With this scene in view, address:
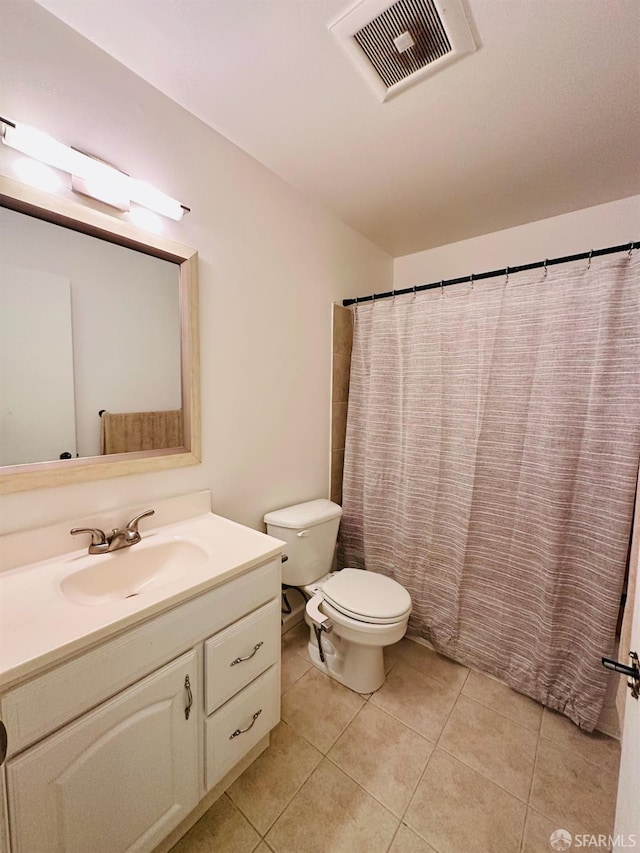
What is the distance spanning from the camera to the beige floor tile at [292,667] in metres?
1.55

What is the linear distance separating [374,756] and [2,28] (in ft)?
8.30

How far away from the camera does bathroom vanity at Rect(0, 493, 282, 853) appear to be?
0.66 m

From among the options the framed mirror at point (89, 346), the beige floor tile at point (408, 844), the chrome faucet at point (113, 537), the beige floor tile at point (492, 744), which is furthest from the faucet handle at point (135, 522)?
the beige floor tile at point (492, 744)

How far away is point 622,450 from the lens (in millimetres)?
1260

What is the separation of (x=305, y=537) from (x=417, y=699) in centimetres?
86

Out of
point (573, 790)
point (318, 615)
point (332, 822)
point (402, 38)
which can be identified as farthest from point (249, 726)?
point (402, 38)

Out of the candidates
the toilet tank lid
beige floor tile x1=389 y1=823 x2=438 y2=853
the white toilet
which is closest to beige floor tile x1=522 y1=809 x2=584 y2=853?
beige floor tile x1=389 y1=823 x2=438 y2=853

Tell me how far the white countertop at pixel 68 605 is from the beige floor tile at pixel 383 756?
85 cm

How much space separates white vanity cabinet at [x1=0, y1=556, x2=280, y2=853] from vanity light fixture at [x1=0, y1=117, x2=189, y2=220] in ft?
4.13

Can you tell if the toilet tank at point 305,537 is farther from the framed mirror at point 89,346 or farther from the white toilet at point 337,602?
A: the framed mirror at point 89,346

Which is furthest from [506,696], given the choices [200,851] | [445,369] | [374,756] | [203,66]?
[203,66]

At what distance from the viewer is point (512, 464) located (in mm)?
1521

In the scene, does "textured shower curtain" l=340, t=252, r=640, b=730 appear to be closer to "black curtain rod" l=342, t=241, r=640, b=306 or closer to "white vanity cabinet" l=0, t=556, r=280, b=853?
"black curtain rod" l=342, t=241, r=640, b=306

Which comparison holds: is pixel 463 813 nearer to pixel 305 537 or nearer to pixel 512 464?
pixel 305 537
